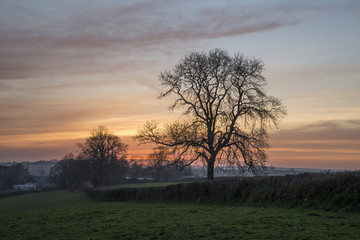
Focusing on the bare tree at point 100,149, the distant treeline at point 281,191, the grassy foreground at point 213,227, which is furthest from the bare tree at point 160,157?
the bare tree at point 100,149

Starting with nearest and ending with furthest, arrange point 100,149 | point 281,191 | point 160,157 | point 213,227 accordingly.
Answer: point 213,227 → point 281,191 → point 160,157 → point 100,149

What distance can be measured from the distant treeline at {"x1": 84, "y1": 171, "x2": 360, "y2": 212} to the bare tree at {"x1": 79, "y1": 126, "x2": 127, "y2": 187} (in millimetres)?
47773

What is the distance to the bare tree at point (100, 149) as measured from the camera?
7675 centimetres

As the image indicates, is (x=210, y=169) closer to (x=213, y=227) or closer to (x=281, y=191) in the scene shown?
(x=281, y=191)

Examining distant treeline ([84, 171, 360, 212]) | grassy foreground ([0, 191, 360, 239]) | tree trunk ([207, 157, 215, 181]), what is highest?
tree trunk ([207, 157, 215, 181])

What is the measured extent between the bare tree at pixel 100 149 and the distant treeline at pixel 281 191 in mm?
47773

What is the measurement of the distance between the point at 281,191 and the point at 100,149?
6145 centimetres

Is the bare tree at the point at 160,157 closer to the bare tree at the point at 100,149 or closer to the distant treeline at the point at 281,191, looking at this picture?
the distant treeline at the point at 281,191

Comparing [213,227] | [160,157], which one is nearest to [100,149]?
[160,157]

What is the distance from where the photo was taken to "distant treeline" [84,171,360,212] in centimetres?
1684

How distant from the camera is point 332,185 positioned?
1752 cm

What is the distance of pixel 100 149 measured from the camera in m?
76.8

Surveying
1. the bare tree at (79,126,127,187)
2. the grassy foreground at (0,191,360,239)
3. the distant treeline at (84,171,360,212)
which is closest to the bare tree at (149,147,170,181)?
the distant treeline at (84,171,360,212)

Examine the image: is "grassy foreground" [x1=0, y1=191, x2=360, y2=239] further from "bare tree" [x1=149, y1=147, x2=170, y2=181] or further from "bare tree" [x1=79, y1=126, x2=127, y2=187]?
"bare tree" [x1=79, y1=126, x2=127, y2=187]
